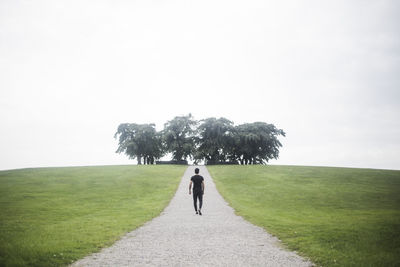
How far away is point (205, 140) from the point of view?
2362 inches

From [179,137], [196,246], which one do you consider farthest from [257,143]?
[196,246]

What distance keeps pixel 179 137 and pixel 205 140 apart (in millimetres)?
6240

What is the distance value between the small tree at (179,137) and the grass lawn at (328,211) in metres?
26.6

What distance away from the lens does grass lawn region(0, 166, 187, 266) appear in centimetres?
777

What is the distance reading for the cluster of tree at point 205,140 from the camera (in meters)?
58.7

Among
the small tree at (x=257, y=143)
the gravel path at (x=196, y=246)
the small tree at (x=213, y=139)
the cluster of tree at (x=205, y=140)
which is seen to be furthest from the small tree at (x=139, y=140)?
the gravel path at (x=196, y=246)

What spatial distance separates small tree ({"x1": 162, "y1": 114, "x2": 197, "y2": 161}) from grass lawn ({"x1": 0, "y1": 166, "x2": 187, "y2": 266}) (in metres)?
22.5

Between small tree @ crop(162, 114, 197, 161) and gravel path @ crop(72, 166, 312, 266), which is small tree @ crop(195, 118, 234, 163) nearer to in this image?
small tree @ crop(162, 114, 197, 161)

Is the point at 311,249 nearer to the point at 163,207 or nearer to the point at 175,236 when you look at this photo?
the point at 175,236

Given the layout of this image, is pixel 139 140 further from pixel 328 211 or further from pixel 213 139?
pixel 328 211

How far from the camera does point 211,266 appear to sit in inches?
251

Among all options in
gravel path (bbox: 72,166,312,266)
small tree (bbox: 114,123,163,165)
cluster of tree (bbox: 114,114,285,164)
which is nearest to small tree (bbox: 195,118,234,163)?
cluster of tree (bbox: 114,114,285,164)

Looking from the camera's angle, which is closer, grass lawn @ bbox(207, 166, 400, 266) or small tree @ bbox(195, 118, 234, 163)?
grass lawn @ bbox(207, 166, 400, 266)

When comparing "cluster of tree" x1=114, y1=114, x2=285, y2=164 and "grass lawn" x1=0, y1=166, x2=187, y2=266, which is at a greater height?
"cluster of tree" x1=114, y1=114, x2=285, y2=164
